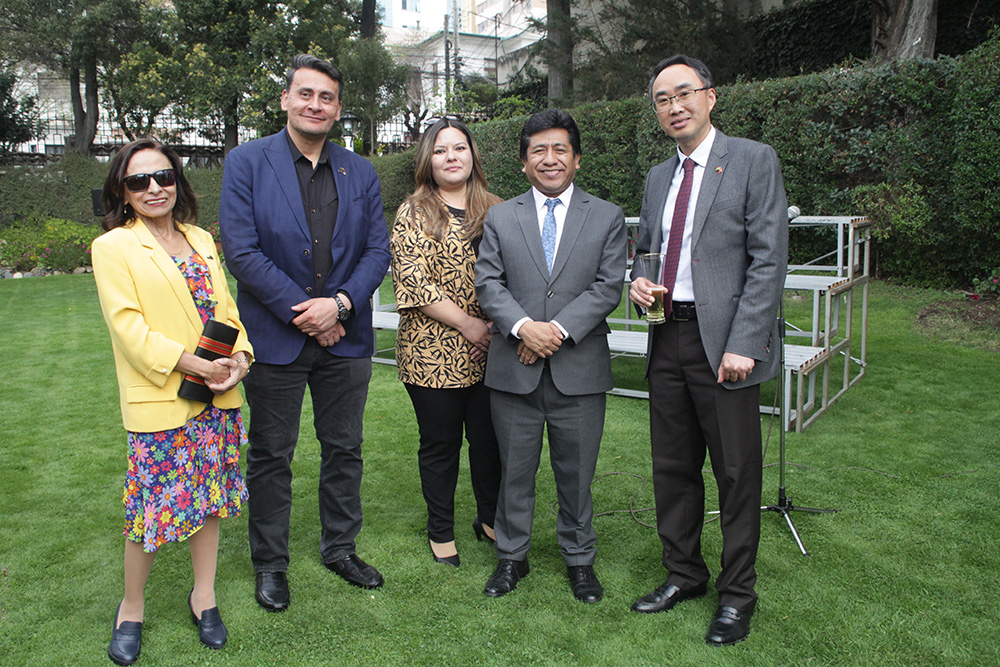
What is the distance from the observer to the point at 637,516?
348 centimetres

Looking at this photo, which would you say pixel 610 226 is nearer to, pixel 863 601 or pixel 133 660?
pixel 863 601

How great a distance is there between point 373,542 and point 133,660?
1108 millimetres

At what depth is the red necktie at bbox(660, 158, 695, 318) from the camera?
2500 mm

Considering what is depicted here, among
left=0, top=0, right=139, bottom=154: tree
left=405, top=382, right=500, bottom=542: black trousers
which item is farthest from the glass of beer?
left=0, top=0, right=139, bottom=154: tree

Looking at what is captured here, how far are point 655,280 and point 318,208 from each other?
4.28 ft

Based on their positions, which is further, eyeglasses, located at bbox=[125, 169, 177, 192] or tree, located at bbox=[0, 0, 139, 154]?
tree, located at bbox=[0, 0, 139, 154]

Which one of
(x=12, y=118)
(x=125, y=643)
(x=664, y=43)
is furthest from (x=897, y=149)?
(x=12, y=118)

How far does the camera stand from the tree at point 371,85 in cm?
2214

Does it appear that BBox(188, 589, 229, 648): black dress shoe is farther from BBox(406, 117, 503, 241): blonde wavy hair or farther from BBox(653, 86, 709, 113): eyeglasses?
BBox(653, 86, 709, 113): eyeglasses

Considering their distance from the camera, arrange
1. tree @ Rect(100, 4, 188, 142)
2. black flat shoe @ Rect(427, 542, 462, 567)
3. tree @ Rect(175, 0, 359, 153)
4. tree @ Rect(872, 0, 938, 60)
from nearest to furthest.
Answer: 1. black flat shoe @ Rect(427, 542, 462, 567)
2. tree @ Rect(872, 0, 938, 60)
3. tree @ Rect(100, 4, 188, 142)
4. tree @ Rect(175, 0, 359, 153)

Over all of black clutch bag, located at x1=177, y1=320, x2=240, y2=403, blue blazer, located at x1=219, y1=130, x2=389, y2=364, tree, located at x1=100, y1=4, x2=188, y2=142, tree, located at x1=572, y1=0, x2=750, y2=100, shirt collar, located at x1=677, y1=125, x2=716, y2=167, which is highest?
tree, located at x1=100, y1=4, x2=188, y2=142

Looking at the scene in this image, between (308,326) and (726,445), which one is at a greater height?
(308,326)

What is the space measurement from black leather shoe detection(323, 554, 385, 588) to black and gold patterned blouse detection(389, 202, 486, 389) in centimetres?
77

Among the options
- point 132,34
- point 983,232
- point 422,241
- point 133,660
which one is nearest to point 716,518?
point 422,241
